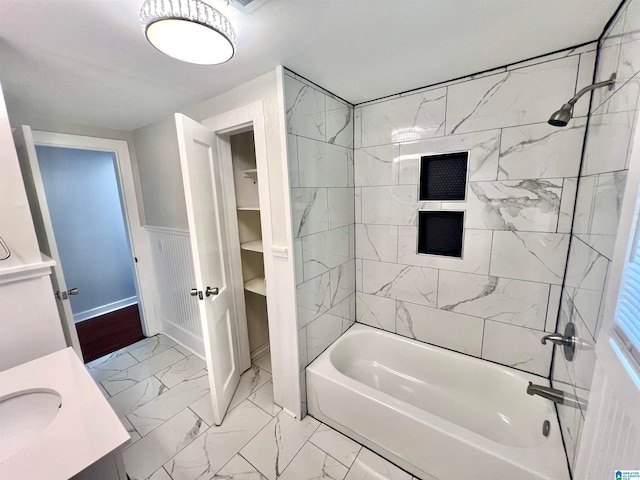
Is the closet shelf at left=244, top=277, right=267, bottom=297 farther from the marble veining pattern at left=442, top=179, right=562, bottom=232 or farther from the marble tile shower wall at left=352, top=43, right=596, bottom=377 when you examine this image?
the marble veining pattern at left=442, top=179, right=562, bottom=232

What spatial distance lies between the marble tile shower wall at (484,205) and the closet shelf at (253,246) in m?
0.84

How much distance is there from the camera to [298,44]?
115cm

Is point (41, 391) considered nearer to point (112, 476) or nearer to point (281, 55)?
point (112, 476)

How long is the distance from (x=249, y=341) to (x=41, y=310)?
1.45 m

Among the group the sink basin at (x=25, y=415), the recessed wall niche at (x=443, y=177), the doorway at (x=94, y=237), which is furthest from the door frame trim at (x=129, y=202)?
the recessed wall niche at (x=443, y=177)

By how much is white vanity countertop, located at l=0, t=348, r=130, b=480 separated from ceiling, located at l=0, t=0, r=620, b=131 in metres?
1.34

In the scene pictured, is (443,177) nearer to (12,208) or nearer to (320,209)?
(320,209)

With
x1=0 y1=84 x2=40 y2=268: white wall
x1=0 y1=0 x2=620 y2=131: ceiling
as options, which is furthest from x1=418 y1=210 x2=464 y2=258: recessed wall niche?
x1=0 y1=84 x2=40 y2=268: white wall

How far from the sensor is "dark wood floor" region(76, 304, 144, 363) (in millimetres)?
2581

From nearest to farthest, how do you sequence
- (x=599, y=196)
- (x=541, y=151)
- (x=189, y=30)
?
(x=189, y=30) → (x=599, y=196) → (x=541, y=151)

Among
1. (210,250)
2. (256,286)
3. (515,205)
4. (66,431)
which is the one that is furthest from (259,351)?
(515,205)

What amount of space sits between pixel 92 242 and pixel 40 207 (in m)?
2.00

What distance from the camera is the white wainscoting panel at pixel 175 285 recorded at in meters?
2.28

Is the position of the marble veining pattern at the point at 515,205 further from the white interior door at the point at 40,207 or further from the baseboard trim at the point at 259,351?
the white interior door at the point at 40,207
